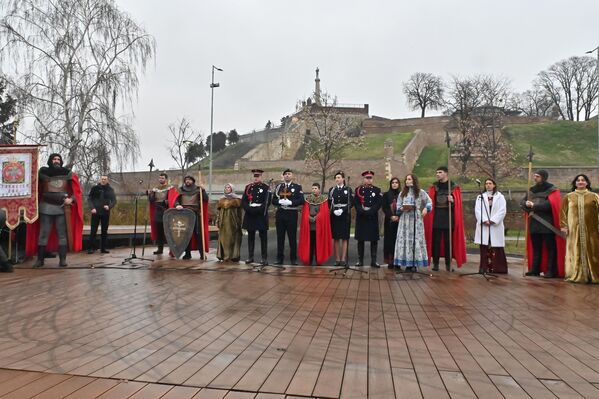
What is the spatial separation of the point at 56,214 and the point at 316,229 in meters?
4.99

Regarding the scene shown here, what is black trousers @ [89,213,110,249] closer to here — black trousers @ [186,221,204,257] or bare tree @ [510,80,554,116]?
black trousers @ [186,221,204,257]

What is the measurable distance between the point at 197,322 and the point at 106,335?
2.77ft

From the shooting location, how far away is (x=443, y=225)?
8047 mm

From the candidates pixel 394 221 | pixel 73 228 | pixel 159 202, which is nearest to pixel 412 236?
pixel 394 221

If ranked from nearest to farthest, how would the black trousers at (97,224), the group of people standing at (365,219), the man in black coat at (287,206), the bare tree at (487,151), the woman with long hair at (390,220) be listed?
1. the group of people standing at (365,219)
2. the woman with long hair at (390,220)
3. the man in black coat at (287,206)
4. the black trousers at (97,224)
5. the bare tree at (487,151)

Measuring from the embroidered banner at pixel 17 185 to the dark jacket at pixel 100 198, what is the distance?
6.18ft

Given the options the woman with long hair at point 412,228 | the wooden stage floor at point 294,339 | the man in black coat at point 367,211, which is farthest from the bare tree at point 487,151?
the wooden stage floor at point 294,339

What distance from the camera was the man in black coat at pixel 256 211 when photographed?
851 cm

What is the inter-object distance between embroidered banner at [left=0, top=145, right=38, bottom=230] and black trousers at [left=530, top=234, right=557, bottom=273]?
30.5 feet

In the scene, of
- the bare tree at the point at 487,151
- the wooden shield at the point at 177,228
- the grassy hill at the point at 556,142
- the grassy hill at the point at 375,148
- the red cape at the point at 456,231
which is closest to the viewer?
the red cape at the point at 456,231

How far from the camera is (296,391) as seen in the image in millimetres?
2666

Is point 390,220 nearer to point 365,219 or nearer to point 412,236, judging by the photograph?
point 365,219

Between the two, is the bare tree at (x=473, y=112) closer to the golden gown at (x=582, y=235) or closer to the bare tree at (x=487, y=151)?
the bare tree at (x=487, y=151)

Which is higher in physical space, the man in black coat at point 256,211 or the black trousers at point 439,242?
the man in black coat at point 256,211
